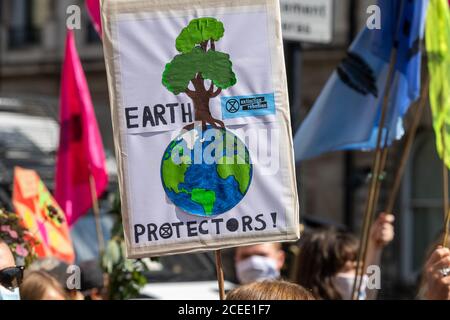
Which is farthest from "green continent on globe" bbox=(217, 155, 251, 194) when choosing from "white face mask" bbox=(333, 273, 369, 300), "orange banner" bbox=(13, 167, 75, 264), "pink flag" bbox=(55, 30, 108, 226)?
"pink flag" bbox=(55, 30, 108, 226)

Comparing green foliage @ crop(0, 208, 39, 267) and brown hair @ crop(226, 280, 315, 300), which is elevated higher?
green foliage @ crop(0, 208, 39, 267)

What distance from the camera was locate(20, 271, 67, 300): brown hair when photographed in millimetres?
4547

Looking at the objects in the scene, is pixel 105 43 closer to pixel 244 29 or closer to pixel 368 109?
pixel 244 29

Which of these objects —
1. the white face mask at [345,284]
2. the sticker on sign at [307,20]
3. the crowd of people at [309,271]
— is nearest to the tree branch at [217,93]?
the crowd of people at [309,271]

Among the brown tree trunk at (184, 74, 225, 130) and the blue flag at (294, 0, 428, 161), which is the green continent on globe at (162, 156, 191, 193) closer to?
the brown tree trunk at (184, 74, 225, 130)

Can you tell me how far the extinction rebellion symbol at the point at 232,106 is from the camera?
353 centimetres

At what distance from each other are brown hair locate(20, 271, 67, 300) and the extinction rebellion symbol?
1.44 metres

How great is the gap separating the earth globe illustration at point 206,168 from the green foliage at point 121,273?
190 centimetres

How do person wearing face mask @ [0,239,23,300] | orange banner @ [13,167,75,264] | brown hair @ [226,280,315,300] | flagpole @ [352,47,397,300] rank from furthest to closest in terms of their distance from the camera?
orange banner @ [13,167,75,264] < flagpole @ [352,47,397,300] < person wearing face mask @ [0,239,23,300] < brown hair @ [226,280,315,300]

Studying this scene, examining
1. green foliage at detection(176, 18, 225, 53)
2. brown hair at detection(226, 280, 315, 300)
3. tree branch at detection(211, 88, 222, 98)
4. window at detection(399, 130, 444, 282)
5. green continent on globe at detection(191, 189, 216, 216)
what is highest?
green foliage at detection(176, 18, 225, 53)

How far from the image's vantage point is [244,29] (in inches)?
139

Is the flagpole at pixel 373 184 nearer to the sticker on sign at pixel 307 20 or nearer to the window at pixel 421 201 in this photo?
the sticker on sign at pixel 307 20
